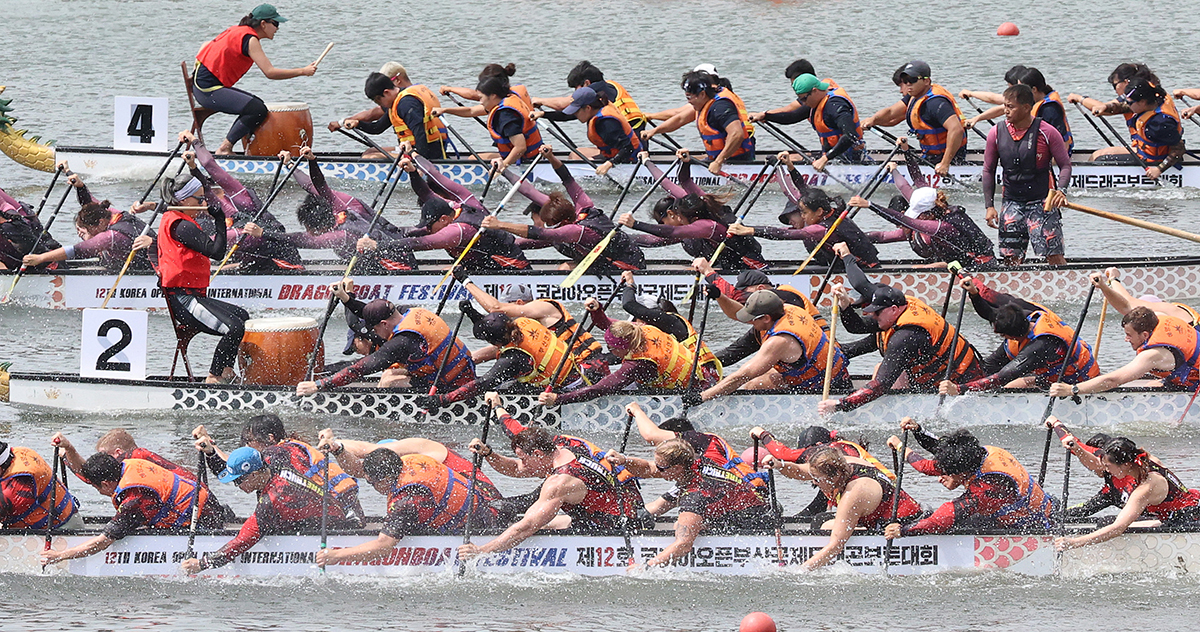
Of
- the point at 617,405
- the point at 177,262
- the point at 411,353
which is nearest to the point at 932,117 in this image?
the point at 617,405

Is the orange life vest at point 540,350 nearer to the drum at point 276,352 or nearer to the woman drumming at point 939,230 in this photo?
the drum at point 276,352

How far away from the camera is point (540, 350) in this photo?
12.8 meters

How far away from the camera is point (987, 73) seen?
2738 centimetres

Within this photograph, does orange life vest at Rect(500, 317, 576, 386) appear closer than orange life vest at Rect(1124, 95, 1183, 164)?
Yes

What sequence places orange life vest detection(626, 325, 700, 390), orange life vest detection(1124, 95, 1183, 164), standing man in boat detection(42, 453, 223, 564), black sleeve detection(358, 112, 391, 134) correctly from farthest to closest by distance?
black sleeve detection(358, 112, 391, 134) < orange life vest detection(1124, 95, 1183, 164) < orange life vest detection(626, 325, 700, 390) < standing man in boat detection(42, 453, 223, 564)

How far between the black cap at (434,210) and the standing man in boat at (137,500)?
556cm

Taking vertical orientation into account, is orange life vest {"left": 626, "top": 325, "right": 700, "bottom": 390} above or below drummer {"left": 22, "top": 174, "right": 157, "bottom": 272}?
above

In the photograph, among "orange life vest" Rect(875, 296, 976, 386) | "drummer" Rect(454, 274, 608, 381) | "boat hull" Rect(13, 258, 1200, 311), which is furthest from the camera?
"boat hull" Rect(13, 258, 1200, 311)

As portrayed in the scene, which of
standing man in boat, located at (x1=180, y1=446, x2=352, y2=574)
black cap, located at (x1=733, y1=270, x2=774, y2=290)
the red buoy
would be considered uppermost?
black cap, located at (x1=733, y1=270, x2=774, y2=290)

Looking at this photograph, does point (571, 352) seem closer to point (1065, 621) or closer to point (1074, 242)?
point (1065, 621)

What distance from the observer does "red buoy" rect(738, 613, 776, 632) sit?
9.38m

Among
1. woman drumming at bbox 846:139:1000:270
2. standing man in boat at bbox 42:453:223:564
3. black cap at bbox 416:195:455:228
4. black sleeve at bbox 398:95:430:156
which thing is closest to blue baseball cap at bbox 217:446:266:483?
standing man in boat at bbox 42:453:223:564

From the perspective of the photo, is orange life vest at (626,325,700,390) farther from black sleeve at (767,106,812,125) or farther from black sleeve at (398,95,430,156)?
black sleeve at (767,106,812,125)

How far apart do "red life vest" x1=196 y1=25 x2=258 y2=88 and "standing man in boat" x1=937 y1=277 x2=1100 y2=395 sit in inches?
392
